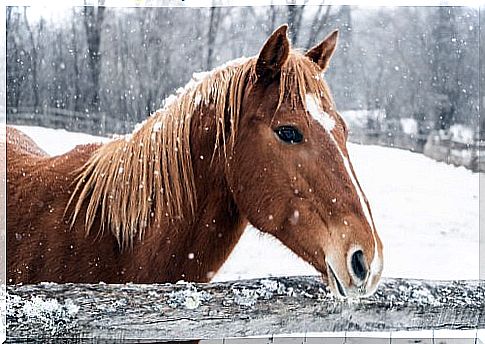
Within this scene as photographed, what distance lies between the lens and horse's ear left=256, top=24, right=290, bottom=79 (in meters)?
1.36

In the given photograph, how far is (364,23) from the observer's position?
177 centimetres

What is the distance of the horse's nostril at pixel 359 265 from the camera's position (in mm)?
1336

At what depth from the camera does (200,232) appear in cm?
146

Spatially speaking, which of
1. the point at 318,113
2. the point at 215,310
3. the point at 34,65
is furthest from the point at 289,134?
the point at 34,65

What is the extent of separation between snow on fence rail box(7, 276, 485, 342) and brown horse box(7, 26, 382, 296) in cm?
5

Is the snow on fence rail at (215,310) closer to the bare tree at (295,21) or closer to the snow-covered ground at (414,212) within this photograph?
the snow-covered ground at (414,212)

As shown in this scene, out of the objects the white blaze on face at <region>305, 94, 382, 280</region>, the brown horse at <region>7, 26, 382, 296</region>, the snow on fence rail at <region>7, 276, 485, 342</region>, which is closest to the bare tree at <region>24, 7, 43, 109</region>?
the brown horse at <region>7, 26, 382, 296</region>

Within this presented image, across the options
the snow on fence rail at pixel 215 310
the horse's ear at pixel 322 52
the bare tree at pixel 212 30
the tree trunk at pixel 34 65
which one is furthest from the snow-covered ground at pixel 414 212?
the bare tree at pixel 212 30

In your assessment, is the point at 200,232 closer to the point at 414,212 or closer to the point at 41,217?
the point at 41,217

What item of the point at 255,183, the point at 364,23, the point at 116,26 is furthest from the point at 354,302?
the point at 116,26

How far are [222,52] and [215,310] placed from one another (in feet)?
2.47

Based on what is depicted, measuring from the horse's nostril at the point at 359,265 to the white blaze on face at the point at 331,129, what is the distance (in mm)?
26

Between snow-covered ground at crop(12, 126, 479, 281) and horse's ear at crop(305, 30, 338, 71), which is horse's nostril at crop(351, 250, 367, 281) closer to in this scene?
snow-covered ground at crop(12, 126, 479, 281)

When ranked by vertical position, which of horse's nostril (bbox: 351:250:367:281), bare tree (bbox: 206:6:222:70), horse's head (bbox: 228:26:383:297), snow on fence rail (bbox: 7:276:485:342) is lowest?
snow on fence rail (bbox: 7:276:485:342)
